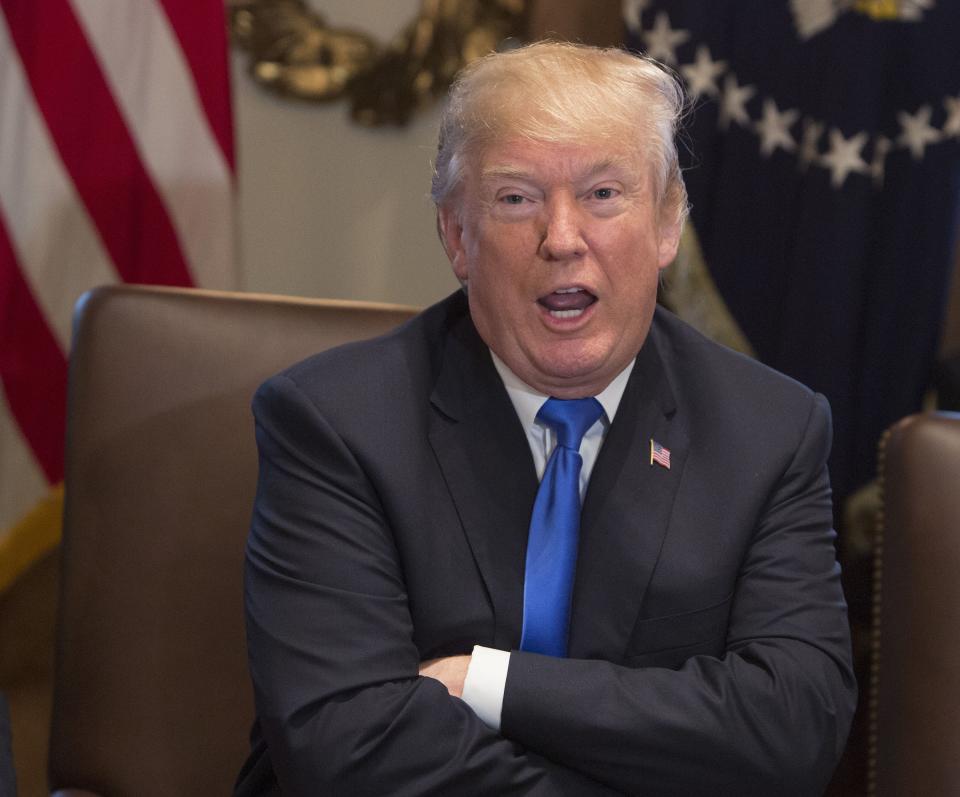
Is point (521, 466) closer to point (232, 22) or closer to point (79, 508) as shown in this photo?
point (79, 508)

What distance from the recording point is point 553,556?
5.42 feet

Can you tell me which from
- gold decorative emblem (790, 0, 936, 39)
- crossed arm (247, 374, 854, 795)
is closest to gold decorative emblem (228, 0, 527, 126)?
gold decorative emblem (790, 0, 936, 39)

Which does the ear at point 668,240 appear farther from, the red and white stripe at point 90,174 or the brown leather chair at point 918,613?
the red and white stripe at point 90,174

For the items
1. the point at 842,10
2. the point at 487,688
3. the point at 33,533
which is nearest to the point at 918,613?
the point at 487,688

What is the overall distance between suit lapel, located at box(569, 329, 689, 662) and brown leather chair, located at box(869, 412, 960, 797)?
0.31 meters

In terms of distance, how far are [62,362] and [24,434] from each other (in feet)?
0.56

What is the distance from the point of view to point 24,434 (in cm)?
263

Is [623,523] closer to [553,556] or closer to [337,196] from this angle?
[553,556]

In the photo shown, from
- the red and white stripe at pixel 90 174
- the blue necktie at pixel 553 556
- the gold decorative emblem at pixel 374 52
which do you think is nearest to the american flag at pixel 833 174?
the gold decorative emblem at pixel 374 52

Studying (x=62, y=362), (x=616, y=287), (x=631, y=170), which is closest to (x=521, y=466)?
(x=616, y=287)

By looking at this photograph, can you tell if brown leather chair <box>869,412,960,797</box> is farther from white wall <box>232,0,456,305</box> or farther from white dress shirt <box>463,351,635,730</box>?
white wall <box>232,0,456,305</box>

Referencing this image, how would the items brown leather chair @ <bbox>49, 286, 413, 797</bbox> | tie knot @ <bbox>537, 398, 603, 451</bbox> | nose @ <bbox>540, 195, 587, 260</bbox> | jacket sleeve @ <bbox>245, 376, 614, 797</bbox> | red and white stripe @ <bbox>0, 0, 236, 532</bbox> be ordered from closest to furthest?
1. jacket sleeve @ <bbox>245, 376, 614, 797</bbox>
2. nose @ <bbox>540, 195, 587, 260</bbox>
3. tie knot @ <bbox>537, 398, 603, 451</bbox>
4. brown leather chair @ <bbox>49, 286, 413, 797</bbox>
5. red and white stripe @ <bbox>0, 0, 236, 532</bbox>

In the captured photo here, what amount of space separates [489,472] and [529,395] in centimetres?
13

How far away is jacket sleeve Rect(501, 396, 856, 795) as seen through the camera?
1.49 m
